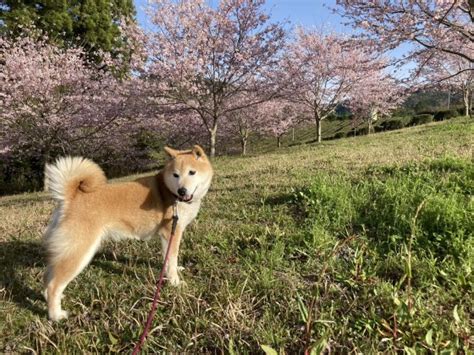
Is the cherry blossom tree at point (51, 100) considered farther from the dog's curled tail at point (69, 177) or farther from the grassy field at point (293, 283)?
the dog's curled tail at point (69, 177)

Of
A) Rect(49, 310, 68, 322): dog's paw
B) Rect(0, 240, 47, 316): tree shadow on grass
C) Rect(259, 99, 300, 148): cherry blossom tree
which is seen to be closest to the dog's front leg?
Rect(49, 310, 68, 322): dog's paw

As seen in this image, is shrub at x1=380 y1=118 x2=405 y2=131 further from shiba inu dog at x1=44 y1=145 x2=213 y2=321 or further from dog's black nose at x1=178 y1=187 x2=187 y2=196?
dog's black nose at x1=178 y1=187 x2=187 y2=196

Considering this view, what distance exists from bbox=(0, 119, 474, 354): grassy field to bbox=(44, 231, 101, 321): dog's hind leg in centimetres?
14

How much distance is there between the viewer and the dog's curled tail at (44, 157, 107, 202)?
8.63 ft

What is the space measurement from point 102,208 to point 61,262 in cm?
48

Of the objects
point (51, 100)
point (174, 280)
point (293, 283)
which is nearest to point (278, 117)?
point (51, 100)

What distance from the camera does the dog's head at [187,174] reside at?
9.42 ft

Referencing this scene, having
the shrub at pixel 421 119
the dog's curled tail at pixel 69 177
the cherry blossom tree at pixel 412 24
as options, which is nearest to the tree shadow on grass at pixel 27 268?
the dog's curled tail at pixel 69 177

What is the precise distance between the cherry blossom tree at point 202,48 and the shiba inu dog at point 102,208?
368 inches

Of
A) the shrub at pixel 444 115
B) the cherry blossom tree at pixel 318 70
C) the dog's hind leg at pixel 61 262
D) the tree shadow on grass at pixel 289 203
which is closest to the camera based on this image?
the dog's hind leg at pixel 61 262

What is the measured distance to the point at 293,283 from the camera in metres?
2.48

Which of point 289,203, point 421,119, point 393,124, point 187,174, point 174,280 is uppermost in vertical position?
point 421,119

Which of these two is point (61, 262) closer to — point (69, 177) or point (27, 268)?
point (69, 177)

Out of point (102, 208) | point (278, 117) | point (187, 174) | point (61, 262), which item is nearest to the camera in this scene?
point (61, 262)
